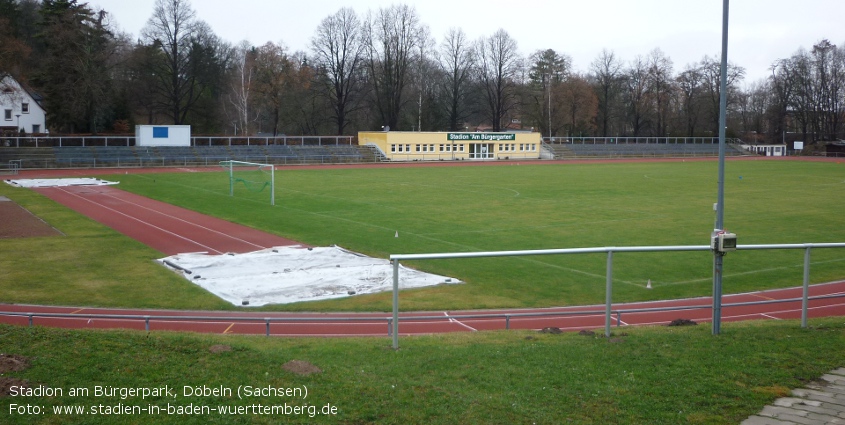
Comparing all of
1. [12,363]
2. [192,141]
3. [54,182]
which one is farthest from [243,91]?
[12,363]

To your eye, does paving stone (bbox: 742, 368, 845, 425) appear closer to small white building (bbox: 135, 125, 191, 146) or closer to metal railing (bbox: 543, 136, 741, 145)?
small white building (bbox: 135, 125, 191, 146)

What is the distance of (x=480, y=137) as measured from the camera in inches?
3674

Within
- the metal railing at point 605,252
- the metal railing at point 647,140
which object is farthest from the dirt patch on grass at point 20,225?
the metal railing at point 647,140

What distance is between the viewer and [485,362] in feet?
26.8

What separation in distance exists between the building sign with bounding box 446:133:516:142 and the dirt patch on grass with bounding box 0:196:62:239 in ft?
199

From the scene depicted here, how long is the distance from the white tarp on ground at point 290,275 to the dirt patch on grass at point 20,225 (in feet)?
28.5

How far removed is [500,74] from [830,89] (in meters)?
53.1

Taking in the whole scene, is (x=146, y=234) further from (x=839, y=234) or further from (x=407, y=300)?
(x=839, y=234)

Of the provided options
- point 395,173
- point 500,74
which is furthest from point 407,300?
point 500,74

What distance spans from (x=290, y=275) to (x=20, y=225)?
16903mm

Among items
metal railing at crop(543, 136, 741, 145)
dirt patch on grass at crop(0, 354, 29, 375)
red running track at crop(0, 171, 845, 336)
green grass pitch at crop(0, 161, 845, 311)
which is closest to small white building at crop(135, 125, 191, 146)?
green grass pitch at crop(0, 161, 845, 311)

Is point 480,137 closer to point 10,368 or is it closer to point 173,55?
point 173,55

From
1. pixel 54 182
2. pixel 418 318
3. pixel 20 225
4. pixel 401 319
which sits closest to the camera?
pixel 401 319

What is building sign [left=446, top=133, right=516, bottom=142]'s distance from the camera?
91188 millimetres
